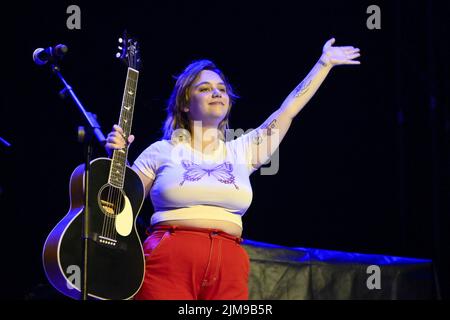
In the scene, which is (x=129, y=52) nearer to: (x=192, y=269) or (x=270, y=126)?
(x=270, y=126)

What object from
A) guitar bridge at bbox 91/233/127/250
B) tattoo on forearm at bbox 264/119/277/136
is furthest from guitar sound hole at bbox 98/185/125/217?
tattoo on forearm at bbox 264/119/277/136

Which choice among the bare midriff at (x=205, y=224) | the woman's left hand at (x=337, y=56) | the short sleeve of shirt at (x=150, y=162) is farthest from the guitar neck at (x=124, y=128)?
the woman's left hand at (x=337, y=56)

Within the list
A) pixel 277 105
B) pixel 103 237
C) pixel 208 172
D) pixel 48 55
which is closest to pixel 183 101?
pixel 208 172

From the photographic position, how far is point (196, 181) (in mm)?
2902

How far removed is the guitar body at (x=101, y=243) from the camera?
2535mm

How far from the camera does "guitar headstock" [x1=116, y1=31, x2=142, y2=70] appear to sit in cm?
312

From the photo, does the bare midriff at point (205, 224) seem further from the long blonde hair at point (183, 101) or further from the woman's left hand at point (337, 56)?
the woman's left hand at point (337, 56)

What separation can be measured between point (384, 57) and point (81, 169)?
2.59m

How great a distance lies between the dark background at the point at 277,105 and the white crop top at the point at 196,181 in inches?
48.0

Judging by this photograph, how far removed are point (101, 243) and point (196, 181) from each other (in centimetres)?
51

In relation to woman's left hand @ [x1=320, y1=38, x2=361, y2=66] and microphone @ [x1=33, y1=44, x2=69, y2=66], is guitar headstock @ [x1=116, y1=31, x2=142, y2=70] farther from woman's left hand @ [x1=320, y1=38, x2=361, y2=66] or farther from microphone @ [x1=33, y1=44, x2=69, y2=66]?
woman's left hand @ [x1=320, y1=38, x2=361, y2=66]

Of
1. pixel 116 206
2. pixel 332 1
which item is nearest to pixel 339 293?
pixel 116 206

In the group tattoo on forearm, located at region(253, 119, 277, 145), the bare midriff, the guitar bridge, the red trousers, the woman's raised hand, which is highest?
tattoo on forearm, located at region(253, 119, 277, 145)
